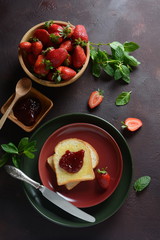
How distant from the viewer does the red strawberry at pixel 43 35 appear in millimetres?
2102

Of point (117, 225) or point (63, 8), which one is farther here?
point (63, 8)

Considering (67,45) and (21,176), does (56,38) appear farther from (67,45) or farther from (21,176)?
(21,176)

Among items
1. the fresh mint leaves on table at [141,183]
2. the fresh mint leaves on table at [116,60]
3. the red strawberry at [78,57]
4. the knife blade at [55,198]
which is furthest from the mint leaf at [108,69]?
the knife blade at [55,198]

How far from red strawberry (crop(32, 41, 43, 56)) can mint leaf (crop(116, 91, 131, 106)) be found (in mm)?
590

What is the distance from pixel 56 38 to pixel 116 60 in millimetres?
431

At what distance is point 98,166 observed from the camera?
85.7 inches

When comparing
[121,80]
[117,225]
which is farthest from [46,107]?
[117,225]

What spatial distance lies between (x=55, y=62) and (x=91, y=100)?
383mm

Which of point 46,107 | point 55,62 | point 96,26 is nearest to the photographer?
point 55,62

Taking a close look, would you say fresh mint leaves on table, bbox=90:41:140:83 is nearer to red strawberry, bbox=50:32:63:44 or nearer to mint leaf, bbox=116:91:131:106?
mint leaf, bbox=116:91:131:106

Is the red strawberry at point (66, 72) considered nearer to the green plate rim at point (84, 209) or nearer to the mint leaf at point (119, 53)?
the green plate rim at point (84, 209)

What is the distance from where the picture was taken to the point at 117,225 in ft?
7.32

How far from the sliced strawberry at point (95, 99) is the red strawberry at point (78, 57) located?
9.9 inches

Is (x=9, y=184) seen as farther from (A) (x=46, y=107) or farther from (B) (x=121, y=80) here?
(B) (x=121, y=80)
